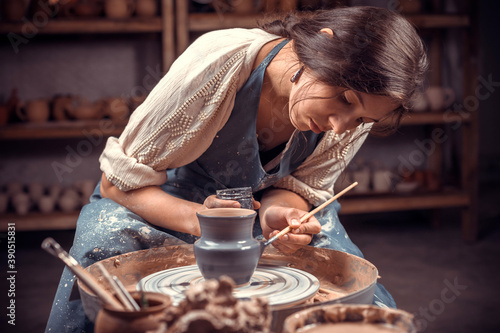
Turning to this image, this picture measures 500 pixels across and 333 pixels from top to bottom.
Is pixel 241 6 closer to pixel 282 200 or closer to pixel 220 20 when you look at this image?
pixel 220 20

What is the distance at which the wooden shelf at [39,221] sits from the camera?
9.18ft

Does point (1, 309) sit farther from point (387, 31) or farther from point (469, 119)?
point (469, 119)

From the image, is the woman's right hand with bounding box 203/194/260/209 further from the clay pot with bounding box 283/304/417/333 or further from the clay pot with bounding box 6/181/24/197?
the clay pot with bounding box 6/181/24/197

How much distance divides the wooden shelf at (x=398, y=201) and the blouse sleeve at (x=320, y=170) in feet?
5.27

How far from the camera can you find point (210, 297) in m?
0.57

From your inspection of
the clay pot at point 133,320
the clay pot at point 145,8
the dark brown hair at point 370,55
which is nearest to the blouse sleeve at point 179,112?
the dark brown hair at point 370,55

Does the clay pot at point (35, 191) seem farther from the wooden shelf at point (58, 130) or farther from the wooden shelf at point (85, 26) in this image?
the wooden shelf at point (85, 26)

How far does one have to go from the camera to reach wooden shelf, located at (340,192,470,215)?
3049 mm

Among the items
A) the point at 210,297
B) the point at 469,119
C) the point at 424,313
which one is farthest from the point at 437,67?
the point at 210,297

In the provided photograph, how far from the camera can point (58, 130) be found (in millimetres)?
2801

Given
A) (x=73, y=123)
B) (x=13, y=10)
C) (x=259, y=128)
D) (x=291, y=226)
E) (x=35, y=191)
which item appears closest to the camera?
(x=291, y=226)

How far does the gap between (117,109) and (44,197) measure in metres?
0.64

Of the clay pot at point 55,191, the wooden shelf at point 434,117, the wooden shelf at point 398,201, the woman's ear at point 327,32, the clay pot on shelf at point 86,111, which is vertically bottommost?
the wooden shelf at point 398,201

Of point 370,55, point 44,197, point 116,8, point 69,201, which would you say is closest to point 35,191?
point 44,197
